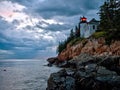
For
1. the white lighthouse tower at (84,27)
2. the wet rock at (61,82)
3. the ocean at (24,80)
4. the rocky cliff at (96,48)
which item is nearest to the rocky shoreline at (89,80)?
the wet rock at (61,82)

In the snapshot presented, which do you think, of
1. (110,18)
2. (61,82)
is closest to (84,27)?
(110,18)

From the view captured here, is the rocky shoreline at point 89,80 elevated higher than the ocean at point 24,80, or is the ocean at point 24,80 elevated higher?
the rocky shoreline at point 89,80

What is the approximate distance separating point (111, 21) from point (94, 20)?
33955mm

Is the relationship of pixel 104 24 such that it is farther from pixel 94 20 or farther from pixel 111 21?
pixel 94 20

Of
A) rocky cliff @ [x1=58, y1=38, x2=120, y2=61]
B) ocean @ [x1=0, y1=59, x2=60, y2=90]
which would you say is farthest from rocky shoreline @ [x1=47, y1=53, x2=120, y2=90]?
rocky cliff @ [x1=58, y1=38, x2=120, y2=61]

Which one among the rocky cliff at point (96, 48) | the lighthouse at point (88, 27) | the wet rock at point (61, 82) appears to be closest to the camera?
the wet rock at point (61, 82)

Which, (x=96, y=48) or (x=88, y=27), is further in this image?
(x=88, y=27)

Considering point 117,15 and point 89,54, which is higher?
point 117,15

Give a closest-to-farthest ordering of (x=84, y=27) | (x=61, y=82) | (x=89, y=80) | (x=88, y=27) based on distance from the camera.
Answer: (x=89, y=80) < (x=61, y=82) < (x=88, y=27) < (x=84, y=27)

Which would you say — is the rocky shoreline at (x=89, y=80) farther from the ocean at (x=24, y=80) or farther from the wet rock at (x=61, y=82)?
the ocean at (x=24, y=80)

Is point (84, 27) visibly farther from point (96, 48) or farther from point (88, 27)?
point (96, 48)

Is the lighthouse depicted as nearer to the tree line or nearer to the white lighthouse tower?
the white lighthouse tower

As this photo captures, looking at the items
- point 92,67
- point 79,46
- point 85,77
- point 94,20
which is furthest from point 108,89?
point 94,20

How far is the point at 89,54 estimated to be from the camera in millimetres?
84875
